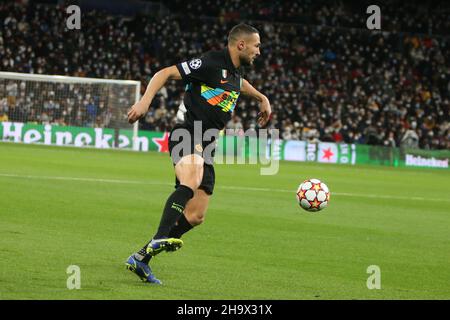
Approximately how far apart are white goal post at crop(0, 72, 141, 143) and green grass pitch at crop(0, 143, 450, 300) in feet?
38.4

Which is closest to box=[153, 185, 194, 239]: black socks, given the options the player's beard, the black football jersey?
the black football jersey

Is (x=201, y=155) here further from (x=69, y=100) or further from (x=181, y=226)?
(x=69, y=100)

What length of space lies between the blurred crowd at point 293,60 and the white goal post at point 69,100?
0.36ft

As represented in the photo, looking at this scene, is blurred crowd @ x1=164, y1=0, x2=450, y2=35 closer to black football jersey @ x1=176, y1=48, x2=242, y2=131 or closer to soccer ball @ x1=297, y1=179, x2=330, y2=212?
A: soccer ball @ x1=297, y1=179, x2=330, y2=212

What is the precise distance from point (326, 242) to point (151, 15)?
34.0 metres

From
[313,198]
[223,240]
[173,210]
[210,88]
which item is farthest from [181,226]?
[313,198]

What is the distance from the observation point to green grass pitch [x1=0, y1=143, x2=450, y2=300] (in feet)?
25.8

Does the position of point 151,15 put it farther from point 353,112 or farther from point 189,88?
point 189,88

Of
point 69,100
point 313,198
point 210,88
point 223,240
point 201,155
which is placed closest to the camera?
point 201,155

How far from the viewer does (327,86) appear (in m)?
43.3

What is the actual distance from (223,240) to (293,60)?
33.6m

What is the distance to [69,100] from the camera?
1364 inches

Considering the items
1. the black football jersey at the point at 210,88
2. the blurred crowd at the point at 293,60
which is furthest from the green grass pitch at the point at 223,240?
the blurred crowd at the point at 293,60

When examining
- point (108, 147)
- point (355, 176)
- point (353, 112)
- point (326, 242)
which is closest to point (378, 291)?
point (326, 242)
